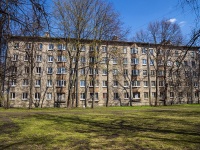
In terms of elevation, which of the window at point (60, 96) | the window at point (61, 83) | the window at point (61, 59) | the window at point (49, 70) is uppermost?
the window at point (61, 59)

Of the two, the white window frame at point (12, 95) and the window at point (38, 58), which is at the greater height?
the window at point (38, 58)

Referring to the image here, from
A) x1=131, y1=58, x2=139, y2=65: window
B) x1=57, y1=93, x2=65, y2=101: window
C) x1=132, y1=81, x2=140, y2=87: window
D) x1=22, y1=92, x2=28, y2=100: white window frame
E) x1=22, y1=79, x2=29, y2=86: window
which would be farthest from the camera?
x1=131, y1=58, x2=139, y2=65: window

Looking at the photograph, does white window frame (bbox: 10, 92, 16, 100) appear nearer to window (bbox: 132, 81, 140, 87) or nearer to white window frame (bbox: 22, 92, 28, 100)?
white window frame (bbox: 22, 92, 28, 100)

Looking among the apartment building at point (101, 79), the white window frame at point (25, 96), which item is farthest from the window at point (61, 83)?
the white window frame at point (25, 96)

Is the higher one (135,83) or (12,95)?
(135,83)

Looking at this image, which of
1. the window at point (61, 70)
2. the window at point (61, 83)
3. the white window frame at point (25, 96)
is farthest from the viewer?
the window at point (61, 70)

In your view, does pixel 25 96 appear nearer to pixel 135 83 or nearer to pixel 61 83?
pixel 61 83

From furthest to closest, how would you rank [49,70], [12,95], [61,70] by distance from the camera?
[61,70] → [49,70] → [12,95]

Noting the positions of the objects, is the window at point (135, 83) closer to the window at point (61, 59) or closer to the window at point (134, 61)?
the window at point (134, 61)

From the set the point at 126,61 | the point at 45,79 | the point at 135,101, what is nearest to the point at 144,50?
the point at 126,61

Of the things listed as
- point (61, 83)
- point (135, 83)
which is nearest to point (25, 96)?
point (61, 83)

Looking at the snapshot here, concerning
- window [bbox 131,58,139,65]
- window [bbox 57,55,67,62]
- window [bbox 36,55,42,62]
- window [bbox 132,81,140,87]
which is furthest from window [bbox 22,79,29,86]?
window [bbox 131,58,139,65]

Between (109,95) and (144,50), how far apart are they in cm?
1546

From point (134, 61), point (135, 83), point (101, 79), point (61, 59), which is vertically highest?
point (134, 61)
